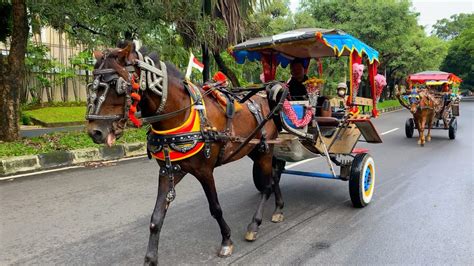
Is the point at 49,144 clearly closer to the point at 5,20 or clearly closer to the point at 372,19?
the point at 5,20

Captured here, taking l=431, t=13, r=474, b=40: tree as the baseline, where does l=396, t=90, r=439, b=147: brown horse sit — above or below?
below

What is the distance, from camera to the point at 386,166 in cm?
840

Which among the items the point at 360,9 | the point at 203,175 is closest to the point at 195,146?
the point at 203,175

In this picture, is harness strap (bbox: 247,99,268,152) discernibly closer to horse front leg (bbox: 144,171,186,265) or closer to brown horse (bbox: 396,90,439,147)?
horse front leg (bbox: 144,171,186,265)

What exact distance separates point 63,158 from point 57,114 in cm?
1028

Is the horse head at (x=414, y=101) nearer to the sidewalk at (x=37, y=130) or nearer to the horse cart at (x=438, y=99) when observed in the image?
the horse cart at (x=438, y=99)

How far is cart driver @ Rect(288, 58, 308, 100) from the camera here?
601cm

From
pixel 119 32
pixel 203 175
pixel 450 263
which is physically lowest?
pixel 450 263

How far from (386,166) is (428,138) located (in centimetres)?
490

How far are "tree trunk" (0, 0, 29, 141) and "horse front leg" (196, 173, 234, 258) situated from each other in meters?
7.15

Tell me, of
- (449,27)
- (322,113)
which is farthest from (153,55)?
(449,27)

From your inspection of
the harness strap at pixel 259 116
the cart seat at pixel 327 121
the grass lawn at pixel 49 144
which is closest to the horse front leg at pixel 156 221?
the harness strap at pixel 259 116

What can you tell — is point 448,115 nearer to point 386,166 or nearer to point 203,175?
point 386,166

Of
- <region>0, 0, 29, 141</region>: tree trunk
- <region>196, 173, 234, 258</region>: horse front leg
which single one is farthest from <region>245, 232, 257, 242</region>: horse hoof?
<region>0, 0, 29, 141</region>: tree trunk
